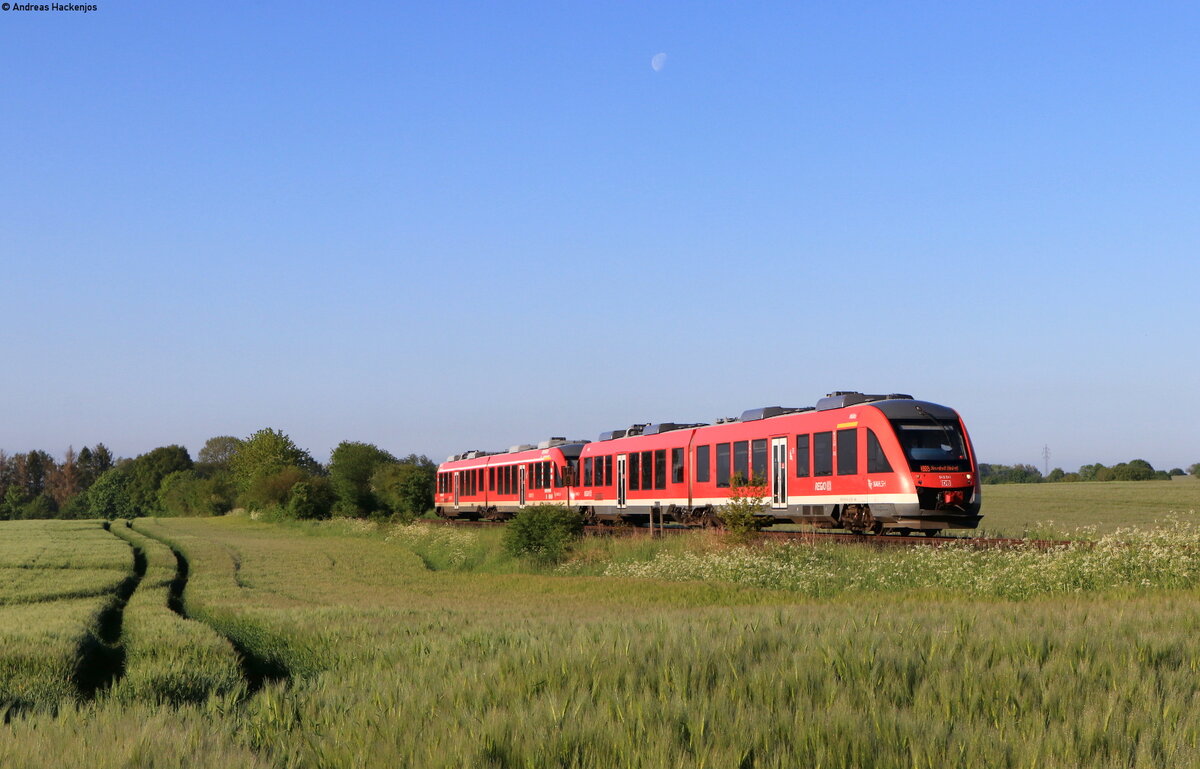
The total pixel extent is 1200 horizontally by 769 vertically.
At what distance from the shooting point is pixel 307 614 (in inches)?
642

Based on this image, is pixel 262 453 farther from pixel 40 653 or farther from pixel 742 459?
pixel 40 653

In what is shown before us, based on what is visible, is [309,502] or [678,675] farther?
[309,502]

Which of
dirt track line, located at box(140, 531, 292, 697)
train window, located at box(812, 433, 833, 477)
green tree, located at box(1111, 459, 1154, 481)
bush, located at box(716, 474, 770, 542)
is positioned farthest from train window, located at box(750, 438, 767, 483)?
green tree, located at box(1111, 459, 1154, 481)

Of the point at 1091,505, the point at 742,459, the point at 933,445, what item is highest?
the point at 933,445

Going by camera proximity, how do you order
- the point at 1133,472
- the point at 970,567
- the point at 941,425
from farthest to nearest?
1. the point at 1133,472
2. the point at 941,425
3. the point at 970,567

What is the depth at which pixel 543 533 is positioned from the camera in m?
29.4

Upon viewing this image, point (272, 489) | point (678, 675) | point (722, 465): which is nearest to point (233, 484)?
point (272, 489)

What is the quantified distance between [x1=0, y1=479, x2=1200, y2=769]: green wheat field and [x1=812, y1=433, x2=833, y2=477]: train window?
621 cm

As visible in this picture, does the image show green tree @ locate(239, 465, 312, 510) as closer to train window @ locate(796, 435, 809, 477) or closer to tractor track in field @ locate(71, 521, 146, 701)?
train window @ locate(796, 435, 809, 477)

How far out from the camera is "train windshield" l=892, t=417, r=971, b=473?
23422mm

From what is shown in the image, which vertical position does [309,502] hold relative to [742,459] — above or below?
below

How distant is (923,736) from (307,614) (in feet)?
40.5

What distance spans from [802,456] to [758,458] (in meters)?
2.18

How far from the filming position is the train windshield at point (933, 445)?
23422mm
